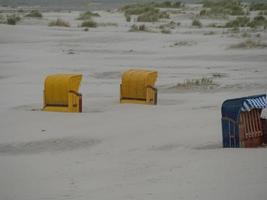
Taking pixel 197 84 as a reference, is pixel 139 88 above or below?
above

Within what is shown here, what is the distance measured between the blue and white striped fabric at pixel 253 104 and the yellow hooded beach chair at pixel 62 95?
4.85m

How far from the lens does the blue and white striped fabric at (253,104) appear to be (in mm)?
11051

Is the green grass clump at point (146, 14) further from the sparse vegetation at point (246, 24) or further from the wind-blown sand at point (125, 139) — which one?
the wind-blown sand at point (125, 139)

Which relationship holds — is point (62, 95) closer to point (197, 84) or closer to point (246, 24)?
point (197, 84)

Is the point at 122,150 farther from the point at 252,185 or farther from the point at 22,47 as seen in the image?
the point at 22,47

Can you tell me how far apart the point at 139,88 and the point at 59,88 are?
195cm

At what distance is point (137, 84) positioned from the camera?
55.0 feet

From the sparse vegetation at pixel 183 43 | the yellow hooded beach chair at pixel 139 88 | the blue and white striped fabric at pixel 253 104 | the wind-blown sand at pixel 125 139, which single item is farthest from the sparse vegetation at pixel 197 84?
the sparse vegetation at pixel 183 43

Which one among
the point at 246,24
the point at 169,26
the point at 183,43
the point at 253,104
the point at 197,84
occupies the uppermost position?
the point at 253,104

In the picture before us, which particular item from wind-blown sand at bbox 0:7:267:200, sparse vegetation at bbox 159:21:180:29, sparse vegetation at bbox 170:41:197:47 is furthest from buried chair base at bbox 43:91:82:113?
sparse vegetation at bbox 159:21:180:29

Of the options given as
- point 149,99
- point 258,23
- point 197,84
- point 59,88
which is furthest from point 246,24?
point 59,88

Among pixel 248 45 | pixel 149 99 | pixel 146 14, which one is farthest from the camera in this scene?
pixel 146 14

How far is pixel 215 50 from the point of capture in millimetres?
31047

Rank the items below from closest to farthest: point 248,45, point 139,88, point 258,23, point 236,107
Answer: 1. point 236,107
2. point 139,88
3. point 248,45
4. point 258,23
